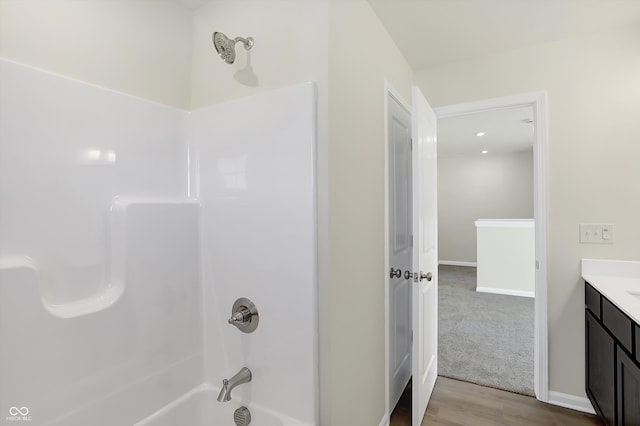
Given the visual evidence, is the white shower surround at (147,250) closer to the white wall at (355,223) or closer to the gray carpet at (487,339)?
the white wall at (355,223)

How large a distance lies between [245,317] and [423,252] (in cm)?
112

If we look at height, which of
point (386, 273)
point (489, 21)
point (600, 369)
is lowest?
point (600, 369)

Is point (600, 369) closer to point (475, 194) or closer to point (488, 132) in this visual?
point (488, 132)

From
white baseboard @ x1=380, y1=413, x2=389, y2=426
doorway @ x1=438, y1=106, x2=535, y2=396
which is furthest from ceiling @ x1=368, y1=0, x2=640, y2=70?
white baseboard @ x1=380, y1=413, x2=389, y2=426

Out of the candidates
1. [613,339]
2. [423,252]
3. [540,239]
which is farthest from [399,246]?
[613,339]

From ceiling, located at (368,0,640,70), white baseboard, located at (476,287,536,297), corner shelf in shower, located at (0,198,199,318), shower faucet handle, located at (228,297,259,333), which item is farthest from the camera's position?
white baseboard, located at (476,287,536,297)

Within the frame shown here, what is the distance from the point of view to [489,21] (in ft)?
5.97

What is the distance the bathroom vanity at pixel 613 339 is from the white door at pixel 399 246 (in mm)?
1019

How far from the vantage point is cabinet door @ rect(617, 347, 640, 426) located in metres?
1.29

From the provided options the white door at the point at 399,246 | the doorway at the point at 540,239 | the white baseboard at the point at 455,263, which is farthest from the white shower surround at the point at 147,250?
the white baseboard at the point at 455,263

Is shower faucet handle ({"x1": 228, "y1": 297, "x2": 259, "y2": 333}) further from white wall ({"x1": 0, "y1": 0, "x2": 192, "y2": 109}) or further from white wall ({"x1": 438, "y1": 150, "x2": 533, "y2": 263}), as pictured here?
white wall ({"x1": 438, "y1": 150, "x2": 533, "y2": 263})

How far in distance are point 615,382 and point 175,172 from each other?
248 cm

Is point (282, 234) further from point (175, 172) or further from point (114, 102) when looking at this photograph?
point (114, 102)

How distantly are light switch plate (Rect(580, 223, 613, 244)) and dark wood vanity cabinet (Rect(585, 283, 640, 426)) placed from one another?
295mm
